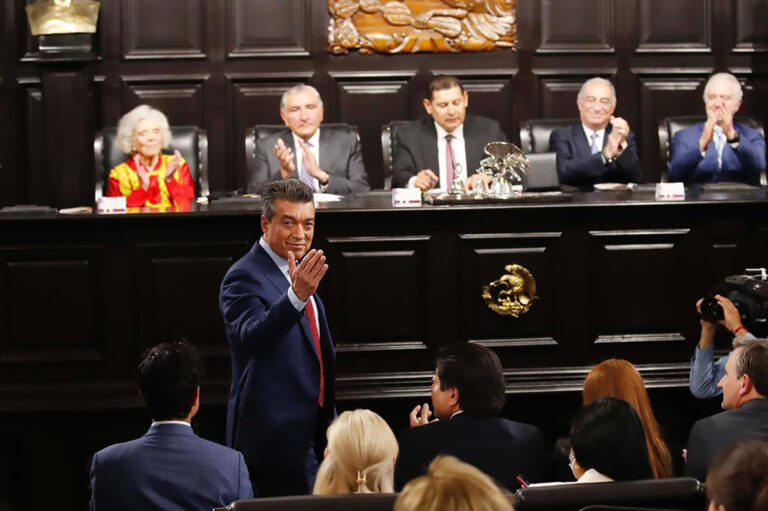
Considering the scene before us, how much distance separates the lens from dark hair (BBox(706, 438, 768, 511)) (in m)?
1.94

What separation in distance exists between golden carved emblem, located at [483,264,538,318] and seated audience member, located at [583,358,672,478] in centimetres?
163

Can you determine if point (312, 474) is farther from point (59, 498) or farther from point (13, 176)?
point (13, 176)

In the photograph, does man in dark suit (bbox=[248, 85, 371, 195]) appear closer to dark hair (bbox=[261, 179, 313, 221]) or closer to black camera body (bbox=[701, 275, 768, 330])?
black camera body (bbox=[701, 275, 768, 330])

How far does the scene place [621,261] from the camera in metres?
4.94

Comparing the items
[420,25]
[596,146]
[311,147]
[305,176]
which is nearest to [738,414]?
[305,176]

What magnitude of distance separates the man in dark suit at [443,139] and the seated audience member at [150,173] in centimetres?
111

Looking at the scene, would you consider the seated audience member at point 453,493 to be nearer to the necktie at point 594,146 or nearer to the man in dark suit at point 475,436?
the man in dark suit at point 475,436

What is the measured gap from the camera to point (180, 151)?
6602 millimetres

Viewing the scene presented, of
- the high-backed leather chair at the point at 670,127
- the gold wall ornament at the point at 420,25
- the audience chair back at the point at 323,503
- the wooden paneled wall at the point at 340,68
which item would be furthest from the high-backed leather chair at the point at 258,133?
the audience chair back at the point at 323,503

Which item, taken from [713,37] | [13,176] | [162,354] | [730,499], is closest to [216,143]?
[13,176]

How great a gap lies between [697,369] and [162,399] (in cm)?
185

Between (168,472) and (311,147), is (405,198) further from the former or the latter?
(168,472)

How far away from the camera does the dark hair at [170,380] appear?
2.92 m

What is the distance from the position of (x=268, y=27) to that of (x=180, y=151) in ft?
4.55
